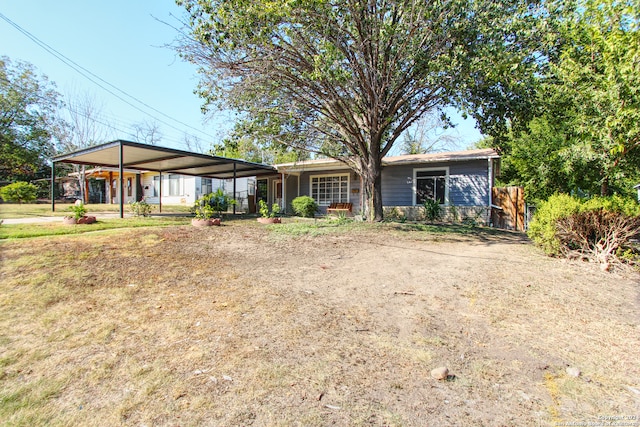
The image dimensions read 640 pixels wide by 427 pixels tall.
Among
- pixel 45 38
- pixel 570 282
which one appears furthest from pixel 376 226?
pixel 45 38

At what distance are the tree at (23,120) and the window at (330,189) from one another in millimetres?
24358

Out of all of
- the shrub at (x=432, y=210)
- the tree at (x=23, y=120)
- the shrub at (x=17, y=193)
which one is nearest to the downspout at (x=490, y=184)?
the shrub at (x=432, y=210)

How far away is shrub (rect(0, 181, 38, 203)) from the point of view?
17.8 meters

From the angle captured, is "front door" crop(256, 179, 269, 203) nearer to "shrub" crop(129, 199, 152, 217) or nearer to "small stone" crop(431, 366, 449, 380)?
"shrub" crop(129, 199, 152, 217)

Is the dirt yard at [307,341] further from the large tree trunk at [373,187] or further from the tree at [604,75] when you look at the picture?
the large tree trunk at [373,187]

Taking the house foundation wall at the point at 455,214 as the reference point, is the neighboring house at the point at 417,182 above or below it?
above

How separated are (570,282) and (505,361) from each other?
2949 millimetres

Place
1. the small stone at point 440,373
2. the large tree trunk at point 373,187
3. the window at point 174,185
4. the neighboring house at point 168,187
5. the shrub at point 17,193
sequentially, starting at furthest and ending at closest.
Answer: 1. the window at point 174,185
2. the neighboring house at point 168,187
3. the shrub at point 17,193
4. the large tree trunk at point 373,187
5. the small stone at point 440,373

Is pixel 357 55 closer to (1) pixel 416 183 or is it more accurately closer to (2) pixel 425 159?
(2) pixel 425 159

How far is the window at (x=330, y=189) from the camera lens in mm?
16203

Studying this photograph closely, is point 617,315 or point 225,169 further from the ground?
point 225,169

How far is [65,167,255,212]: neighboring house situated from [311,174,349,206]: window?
5.46m

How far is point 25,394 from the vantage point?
2.02 meters

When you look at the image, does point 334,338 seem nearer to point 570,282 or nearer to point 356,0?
point 570,282
